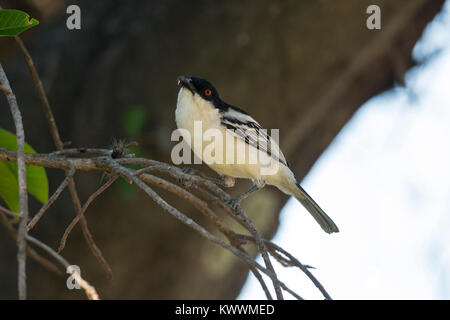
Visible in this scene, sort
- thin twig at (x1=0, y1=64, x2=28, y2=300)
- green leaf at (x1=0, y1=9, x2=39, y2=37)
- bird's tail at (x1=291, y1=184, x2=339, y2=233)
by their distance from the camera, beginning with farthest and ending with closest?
bird's tail at (x1=291, y1=184, x2=339, y2=233), green leaf at (x1=0, y1=9, x2=39, y2=37), thin twig at (x1=0, y1=64, x2=28, y2=300)

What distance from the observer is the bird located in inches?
152

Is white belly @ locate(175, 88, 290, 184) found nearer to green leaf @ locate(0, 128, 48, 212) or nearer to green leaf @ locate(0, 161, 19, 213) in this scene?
green leaf @ locate(0, 128, 48, 212)

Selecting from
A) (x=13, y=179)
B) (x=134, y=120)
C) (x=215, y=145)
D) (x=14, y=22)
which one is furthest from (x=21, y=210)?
(x=134, y=120)

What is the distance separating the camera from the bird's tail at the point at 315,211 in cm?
401

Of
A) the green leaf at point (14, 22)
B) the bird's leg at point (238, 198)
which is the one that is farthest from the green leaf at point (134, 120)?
the green leaf at point (14, 22)

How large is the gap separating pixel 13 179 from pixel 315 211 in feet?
7.74

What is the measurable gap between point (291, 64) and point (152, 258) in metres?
2.49

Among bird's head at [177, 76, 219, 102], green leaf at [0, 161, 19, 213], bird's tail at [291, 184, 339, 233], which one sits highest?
bird's head at [177, 76, 219, 102]

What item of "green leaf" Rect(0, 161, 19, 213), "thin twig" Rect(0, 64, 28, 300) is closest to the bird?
"green leaf" Rect(0, 161, 19, 213)

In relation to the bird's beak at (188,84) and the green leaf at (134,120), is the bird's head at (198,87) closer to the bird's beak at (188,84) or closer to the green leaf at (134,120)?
the bird's beak at (188,84)

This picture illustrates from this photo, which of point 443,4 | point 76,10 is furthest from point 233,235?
point 443,4

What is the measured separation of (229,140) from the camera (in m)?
3.88

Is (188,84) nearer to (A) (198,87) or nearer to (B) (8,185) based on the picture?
(A) (198,87)
